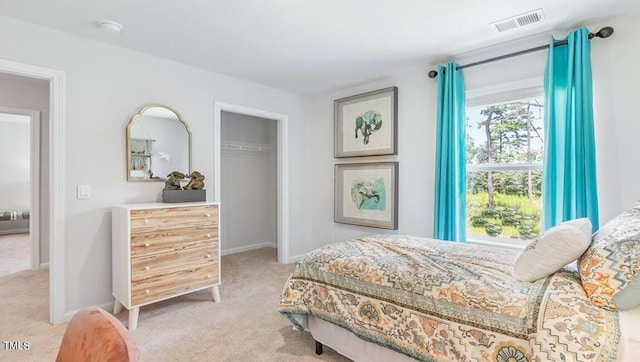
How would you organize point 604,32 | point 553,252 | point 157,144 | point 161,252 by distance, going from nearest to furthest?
point 553,252 → point 604,32 → point 161,252 → point 157,144

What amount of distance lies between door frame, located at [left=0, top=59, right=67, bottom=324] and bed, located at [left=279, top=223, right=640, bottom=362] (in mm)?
2007

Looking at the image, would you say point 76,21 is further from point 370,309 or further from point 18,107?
point 370,309

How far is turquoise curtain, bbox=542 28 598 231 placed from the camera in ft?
7.89

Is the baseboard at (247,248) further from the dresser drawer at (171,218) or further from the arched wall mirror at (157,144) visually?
the dresser drawer at (171,218)

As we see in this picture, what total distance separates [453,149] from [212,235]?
2553mm

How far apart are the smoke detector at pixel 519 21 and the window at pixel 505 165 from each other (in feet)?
2.04

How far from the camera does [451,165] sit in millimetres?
3113

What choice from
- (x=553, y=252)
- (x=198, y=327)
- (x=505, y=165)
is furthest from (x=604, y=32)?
(x=198, y=327)

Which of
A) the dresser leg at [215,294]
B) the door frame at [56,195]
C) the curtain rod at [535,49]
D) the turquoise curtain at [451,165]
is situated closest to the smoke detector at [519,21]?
the curtain rod at [535,49]

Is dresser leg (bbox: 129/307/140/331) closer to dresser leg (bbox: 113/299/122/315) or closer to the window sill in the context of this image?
dresser leg (bbox: 113/299/122/315)

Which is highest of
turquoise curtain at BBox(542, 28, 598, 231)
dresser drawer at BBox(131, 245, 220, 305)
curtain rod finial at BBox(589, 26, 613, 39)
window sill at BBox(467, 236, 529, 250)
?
curtain rod finial at BBox(589, 26, 613, 39)

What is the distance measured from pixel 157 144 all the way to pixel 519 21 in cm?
346

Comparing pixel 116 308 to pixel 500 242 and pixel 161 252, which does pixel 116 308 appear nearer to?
pixel 161 252

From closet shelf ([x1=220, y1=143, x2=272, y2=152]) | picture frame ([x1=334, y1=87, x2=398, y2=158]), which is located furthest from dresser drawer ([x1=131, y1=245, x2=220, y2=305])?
closet shelf ([x1=220, y1=143, x2=272, y2=152])
